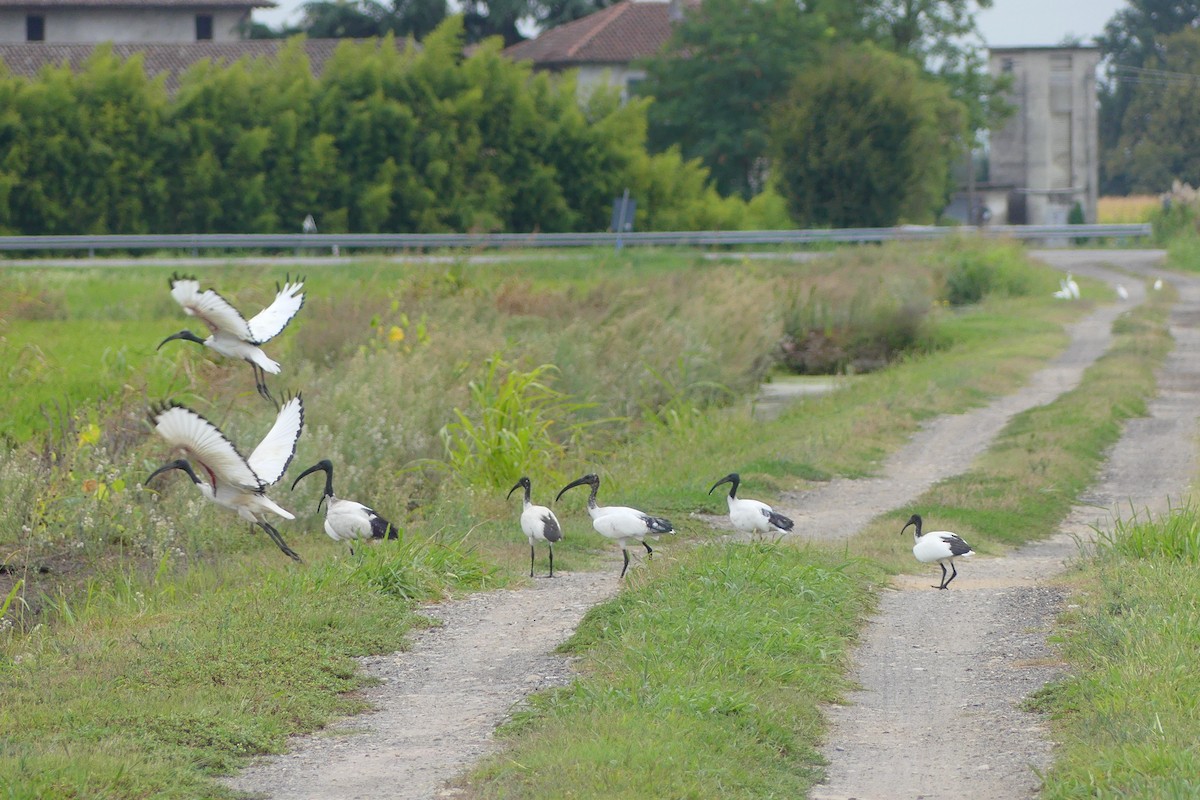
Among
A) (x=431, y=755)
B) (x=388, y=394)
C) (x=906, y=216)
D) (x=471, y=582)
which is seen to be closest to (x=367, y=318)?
(x=388, y=394)

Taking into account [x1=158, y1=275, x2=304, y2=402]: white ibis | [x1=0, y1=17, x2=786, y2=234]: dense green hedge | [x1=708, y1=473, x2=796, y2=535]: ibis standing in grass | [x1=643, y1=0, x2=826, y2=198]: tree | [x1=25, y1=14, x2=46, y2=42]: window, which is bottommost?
[x1=708, y1=473, x2=796, y2=535]: ibis standing in grass

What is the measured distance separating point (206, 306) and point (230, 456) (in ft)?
3.89

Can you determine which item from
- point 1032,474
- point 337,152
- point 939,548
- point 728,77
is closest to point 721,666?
point 939,548

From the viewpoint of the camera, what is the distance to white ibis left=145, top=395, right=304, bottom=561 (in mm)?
9164

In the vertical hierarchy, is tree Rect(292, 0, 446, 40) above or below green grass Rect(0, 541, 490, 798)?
above

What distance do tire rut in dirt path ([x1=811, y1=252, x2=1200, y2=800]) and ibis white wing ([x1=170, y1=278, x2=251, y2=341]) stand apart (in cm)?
443

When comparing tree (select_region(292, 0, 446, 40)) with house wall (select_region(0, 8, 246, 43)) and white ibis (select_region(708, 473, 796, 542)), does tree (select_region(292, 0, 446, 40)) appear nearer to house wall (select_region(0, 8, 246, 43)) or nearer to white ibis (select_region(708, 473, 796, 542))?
house wall (select_region(0, 8, 246, 43))

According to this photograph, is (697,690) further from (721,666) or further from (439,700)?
(439,700)

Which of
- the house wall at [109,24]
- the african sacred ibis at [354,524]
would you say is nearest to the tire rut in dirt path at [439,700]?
the african sacred ibis at [354,524]

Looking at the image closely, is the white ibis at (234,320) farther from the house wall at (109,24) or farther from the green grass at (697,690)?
the house wall at (109,24)

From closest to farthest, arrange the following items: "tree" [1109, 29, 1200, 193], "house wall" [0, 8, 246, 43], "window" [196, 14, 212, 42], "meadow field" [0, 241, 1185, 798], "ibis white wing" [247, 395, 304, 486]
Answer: "meadow field" [0, 241, 1185, 798], "ibis white wing" [247, 395, 304, 486], "house wall" [0, 8, 246, 43], "window" [196, 14, 212, 42], "tree" [1109, 29, 1200, 193]

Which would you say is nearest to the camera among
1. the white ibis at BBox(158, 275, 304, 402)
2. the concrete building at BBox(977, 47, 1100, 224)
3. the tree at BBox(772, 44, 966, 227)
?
the white ibis at BBox(158, 275, 304, 402)

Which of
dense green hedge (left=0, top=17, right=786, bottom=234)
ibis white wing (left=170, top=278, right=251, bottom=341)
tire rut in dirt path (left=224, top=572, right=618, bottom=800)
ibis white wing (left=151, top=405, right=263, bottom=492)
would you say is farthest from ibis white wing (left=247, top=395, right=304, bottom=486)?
dense green hedge (left=0, top=17, right=786, bottom=234)

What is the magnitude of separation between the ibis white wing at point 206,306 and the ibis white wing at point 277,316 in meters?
0.22
